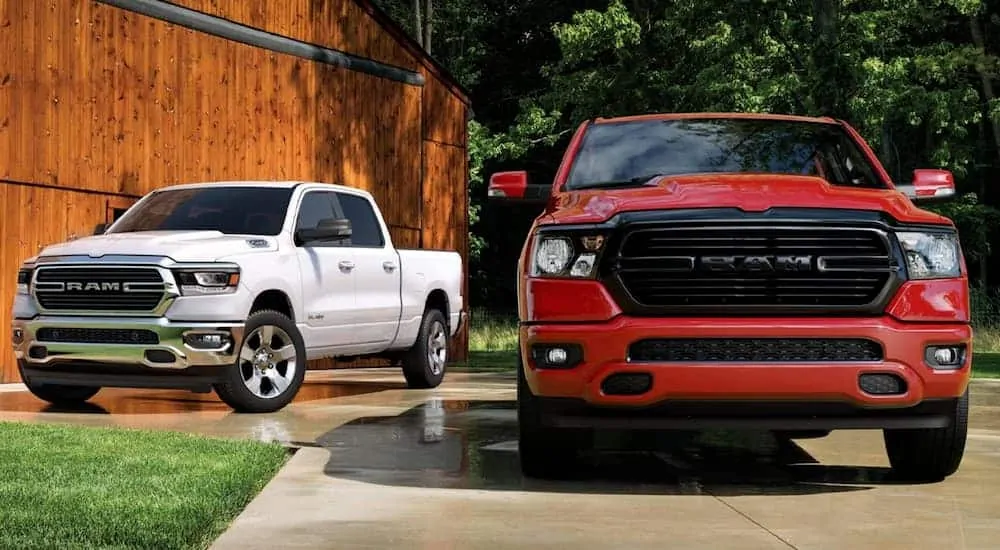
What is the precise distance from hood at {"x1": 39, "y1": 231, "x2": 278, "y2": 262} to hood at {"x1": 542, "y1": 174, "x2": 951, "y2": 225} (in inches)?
171

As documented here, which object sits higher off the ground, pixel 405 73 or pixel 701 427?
pixel 405 73

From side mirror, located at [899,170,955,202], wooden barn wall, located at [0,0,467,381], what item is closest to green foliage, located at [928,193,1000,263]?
wooden barn wall, located at [0,0,467,381]

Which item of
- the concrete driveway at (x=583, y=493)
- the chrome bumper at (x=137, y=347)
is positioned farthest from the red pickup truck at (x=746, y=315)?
the chrome bumper at (x=137, y=347)

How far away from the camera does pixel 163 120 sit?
62.6ft

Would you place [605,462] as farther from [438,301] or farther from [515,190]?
[438,301]

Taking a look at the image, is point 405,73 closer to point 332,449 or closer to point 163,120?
point 163,120

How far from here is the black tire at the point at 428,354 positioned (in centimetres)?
1543

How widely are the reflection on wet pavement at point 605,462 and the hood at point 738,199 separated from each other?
1451 mm

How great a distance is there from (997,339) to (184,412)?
2252cm

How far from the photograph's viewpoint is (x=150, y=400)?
13.9 metres

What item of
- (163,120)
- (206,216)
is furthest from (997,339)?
(206,216)

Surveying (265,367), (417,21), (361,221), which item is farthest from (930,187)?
(417,21)

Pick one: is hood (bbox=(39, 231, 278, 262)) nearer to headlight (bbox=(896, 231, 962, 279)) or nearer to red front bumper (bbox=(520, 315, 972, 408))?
red front bumper (bbox=(520, 315, 972, 408))

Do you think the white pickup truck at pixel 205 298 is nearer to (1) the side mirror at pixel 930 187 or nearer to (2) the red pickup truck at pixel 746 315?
(2) the red pickup truck at pixel 746 315
